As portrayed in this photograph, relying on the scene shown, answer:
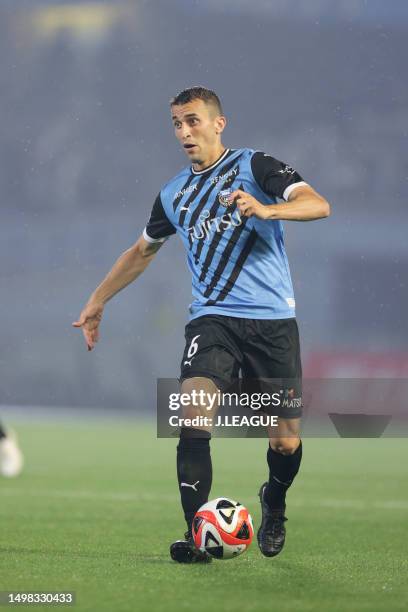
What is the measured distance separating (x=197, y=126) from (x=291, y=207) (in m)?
0.73

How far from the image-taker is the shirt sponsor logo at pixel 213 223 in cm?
573

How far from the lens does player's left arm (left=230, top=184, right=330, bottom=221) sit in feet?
16.8

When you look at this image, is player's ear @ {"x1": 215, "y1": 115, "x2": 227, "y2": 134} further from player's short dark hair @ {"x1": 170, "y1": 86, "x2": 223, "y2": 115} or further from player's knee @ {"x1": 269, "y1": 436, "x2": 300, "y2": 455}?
player's knee @ {"x1": 269, "y1": 436, "x2": 300, "y2": 455}

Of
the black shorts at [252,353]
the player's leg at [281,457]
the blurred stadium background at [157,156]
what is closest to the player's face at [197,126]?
the black shorts at [252,353]

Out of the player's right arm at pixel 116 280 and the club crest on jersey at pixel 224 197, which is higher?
the club crest on jersey at pixel 224 197

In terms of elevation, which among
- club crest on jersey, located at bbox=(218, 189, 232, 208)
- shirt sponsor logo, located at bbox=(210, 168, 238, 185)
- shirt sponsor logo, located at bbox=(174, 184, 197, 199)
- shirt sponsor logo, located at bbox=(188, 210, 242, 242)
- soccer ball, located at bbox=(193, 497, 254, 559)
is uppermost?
shirt sponsor logo, located at bbox=(210, 168, 238, 185)

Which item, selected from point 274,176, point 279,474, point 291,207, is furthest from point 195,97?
point 279,474

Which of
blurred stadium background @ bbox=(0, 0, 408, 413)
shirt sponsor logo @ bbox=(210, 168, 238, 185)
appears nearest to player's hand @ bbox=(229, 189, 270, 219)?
shirt sponsor logo @ bbox=(210, 168, 238, 185)

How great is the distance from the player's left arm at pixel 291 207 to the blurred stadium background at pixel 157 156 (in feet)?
62.3

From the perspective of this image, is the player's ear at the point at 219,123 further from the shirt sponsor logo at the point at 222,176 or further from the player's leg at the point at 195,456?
the player's leg at the point at 195,456

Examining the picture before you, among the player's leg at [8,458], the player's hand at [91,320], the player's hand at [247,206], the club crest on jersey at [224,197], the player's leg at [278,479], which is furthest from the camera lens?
the player's leg at [8,458]

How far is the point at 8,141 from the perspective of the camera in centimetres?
2878

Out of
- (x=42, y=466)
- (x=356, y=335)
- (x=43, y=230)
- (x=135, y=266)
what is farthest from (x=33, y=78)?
(x=135, y=266)

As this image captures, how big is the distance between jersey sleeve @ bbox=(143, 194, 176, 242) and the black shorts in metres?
0.62
